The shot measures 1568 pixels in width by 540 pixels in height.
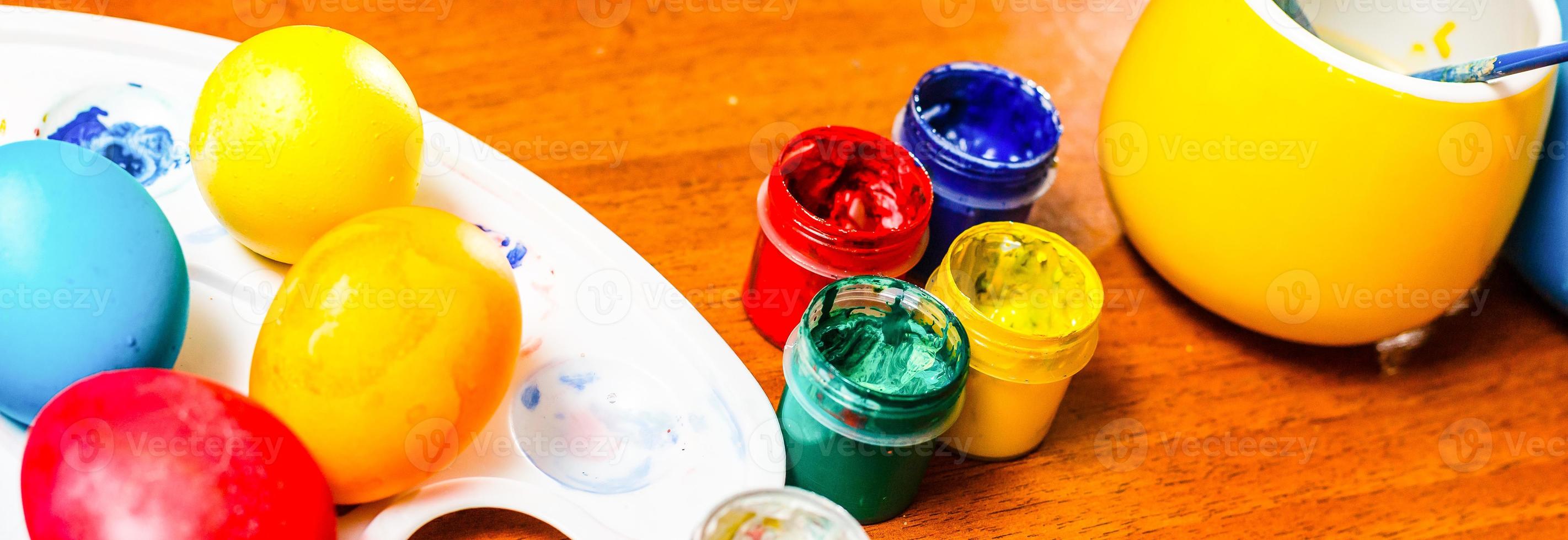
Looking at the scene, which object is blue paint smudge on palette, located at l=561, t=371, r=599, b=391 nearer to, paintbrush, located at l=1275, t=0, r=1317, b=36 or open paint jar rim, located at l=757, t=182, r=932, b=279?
open paint jar rim, located at l=757, t=182, r=932, b=279

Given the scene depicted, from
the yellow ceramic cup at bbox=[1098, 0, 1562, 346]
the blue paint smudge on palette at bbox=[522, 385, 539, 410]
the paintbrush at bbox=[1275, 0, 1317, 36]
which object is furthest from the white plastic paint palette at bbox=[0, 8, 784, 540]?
the paintbrush at bbox=[1275, 0, 1317, 36]

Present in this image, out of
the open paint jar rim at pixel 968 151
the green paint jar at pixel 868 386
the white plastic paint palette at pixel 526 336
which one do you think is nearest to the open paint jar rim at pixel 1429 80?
the open paint jar rim at pixel 968 151

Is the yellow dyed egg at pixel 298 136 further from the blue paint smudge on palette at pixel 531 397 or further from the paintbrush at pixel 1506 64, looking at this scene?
the paintbrush at pixel 1506 64

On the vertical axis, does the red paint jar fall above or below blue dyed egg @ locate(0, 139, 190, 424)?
below

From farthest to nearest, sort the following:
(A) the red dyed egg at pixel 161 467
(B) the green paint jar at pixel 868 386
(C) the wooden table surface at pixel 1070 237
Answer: (C) the wooden table surface at pixel 1070 237 < (B) the green paint jar at pixel 868 386 < (A) the red dyed egg at pixel 161 467

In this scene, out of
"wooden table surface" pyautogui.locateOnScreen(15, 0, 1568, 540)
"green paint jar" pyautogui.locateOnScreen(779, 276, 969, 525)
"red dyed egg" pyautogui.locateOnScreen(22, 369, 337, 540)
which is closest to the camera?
"red dyed egg" pyautogui.locateOnScreen(22, 369, 337, 540)

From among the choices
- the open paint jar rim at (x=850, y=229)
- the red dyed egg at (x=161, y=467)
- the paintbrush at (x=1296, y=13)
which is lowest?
the open paint jar rim at (x=850, y=229)

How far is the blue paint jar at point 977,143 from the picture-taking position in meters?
0.70

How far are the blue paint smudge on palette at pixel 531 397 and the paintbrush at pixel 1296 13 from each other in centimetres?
53

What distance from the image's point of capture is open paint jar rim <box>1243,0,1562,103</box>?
602 millimetres

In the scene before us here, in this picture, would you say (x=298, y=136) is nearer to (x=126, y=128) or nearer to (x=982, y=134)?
(x=126, y=128)

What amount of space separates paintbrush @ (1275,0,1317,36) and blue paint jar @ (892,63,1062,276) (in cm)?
16

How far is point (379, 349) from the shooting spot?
0.49m

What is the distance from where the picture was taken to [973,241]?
0.65 metres
